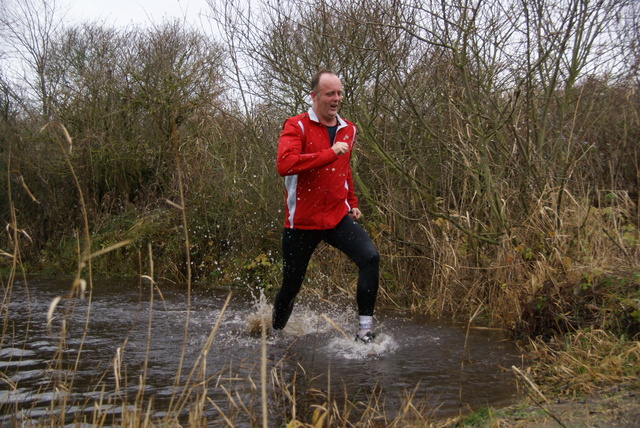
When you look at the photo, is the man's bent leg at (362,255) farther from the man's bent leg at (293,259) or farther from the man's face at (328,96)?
the man's face at (328,96)

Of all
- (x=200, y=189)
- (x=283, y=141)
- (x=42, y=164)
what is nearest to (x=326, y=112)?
(x=283, y=141)

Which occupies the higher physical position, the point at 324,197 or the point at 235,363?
the point at 324,197

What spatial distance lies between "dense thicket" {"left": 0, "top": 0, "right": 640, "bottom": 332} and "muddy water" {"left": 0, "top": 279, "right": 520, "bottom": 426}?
2.16 feet

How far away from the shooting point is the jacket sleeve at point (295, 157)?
4750mm

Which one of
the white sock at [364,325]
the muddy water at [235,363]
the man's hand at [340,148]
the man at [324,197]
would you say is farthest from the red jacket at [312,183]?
the muddy water at [235,363]

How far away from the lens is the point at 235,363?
16.0ft

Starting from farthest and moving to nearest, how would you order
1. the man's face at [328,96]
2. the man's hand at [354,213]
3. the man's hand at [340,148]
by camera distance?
the man's hand at [354,213], the man's face at [328,96], the man's hand at [340,148]

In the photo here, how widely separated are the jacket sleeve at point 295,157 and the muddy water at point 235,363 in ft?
3.55

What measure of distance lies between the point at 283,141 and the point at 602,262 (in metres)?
2.79

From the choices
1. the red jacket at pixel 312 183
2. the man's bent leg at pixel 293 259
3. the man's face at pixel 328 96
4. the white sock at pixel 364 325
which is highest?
the man's face at pixel 328 96

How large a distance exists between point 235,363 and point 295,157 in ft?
5.12

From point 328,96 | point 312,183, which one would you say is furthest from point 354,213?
point 328,96

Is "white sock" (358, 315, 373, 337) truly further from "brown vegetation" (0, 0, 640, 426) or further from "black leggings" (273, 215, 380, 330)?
"brown vegetation" (0, 0, 640, 426)

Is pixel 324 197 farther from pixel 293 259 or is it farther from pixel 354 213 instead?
pixel 293 259
